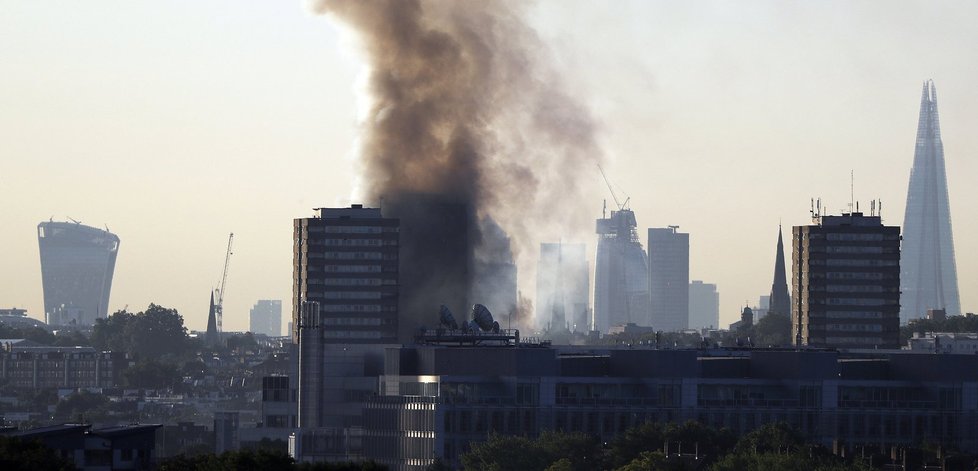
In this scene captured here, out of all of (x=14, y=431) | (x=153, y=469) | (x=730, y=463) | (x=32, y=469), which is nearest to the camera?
(x=32, y=469)

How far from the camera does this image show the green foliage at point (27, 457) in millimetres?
147125

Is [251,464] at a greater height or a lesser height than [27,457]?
lesser

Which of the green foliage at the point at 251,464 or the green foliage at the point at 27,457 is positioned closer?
the green foliage at the point at 27,457

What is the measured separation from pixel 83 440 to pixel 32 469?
3018 cm

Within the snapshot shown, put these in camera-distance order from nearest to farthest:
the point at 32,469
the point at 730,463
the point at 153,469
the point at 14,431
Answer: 1. the point at 32,469
2. the point at 153,469
3. the point at 14,431
4. the point at 730,463

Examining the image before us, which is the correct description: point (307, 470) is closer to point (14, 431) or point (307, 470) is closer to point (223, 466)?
point (223, 466)

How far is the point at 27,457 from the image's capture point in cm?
14950

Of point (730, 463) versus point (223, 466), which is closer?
point (223, 466)

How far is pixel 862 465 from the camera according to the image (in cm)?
19988

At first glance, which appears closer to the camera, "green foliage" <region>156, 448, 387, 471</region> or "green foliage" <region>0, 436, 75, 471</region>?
"green foliage" <region>0, 436, 75, 471</region>

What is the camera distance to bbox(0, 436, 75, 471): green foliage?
14712 cm

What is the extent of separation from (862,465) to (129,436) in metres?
53.1

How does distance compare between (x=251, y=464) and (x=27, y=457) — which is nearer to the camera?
(x=251, y=464)

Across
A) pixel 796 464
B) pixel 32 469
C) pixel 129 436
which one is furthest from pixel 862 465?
pixel 32 469
